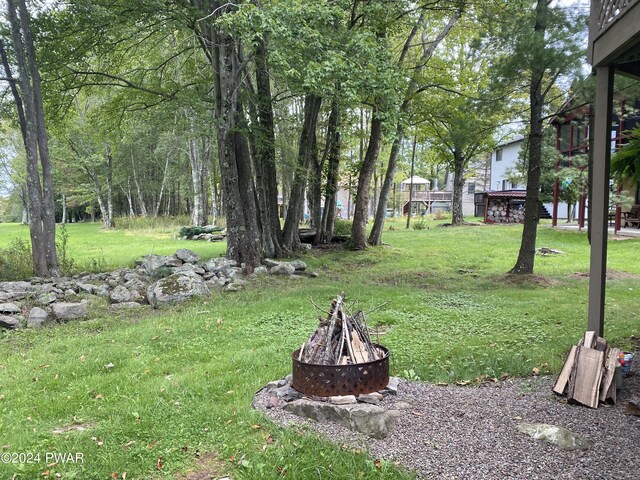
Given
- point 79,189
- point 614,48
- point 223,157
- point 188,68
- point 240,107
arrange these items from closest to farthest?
point 614,48 → point 223,157 → point 240,107 → point 188,68 → point 79,189

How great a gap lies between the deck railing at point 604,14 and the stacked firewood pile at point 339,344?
2.93m

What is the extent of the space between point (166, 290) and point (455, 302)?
4.70 meters

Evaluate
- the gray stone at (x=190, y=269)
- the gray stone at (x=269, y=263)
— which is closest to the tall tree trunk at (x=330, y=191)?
the gray stone at (x=269, y=263)

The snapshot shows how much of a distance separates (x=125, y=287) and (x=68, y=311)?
5.21 feet

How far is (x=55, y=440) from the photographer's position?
9.65 ft

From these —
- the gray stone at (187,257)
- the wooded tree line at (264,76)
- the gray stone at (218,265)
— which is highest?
the wooded tree line at (264,76)

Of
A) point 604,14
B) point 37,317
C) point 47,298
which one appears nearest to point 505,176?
point 604,14

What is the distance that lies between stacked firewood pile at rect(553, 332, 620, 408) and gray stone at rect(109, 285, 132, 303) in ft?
20.7

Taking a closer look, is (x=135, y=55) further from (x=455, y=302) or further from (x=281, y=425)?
(x=281, y=425)

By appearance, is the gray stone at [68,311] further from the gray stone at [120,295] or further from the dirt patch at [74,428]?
the dirt patch at [74,428]

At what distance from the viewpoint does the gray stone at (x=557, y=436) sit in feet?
8.96

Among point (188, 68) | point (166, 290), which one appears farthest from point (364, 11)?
point (166, 290)

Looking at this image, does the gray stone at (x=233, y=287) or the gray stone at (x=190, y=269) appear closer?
the gray stone at (x=233, y=287)

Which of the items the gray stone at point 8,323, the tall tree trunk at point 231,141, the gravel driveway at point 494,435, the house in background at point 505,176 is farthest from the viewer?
the house in background at point 505,176
